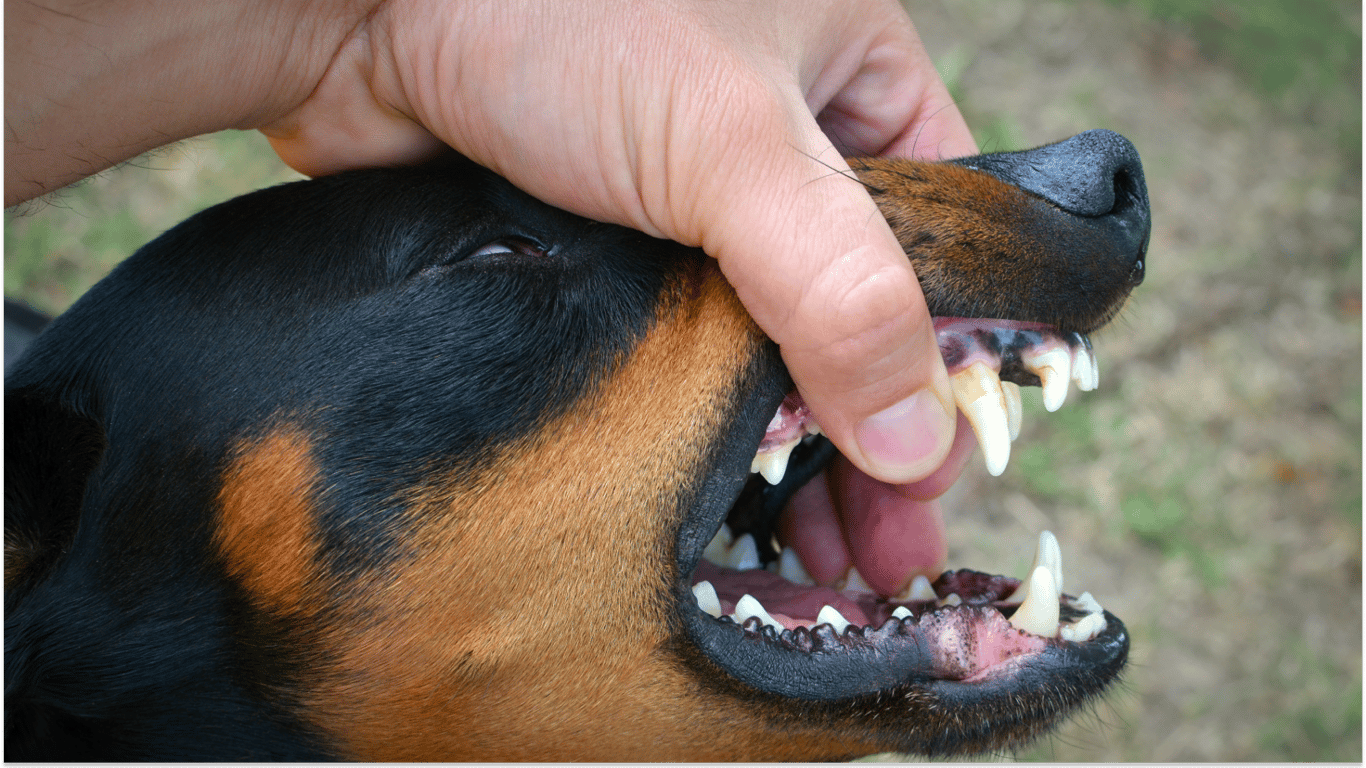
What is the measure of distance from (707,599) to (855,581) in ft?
2.03

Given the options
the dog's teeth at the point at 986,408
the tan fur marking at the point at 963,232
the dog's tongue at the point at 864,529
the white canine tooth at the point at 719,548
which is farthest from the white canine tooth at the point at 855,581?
the tan fur marking at the point at 963,232

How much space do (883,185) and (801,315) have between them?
0.48 meters

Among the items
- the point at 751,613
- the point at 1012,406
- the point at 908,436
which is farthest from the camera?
the point at 1012,406

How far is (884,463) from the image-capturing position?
2041mm

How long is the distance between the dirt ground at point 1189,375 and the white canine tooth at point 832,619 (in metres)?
1.21

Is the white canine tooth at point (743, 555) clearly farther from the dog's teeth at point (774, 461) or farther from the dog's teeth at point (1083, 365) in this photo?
the dog's teeth at point (1083, 365)

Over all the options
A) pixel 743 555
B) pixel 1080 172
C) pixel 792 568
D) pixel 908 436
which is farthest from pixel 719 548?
pixel 1080 172

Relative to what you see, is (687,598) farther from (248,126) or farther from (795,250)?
(248,126)

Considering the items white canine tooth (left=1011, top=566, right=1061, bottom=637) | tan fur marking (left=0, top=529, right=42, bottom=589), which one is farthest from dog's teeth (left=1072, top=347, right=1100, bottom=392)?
tan fur marking (left=0, top=529, right=42, bottom=589)

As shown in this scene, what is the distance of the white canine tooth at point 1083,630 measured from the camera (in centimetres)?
227

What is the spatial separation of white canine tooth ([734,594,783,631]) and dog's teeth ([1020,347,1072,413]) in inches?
29.7

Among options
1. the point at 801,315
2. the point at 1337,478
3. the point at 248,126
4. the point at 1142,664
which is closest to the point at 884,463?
the point at 801,315

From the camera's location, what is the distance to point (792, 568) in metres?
2.81

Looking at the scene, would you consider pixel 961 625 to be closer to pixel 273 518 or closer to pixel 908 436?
pixel 908 436
